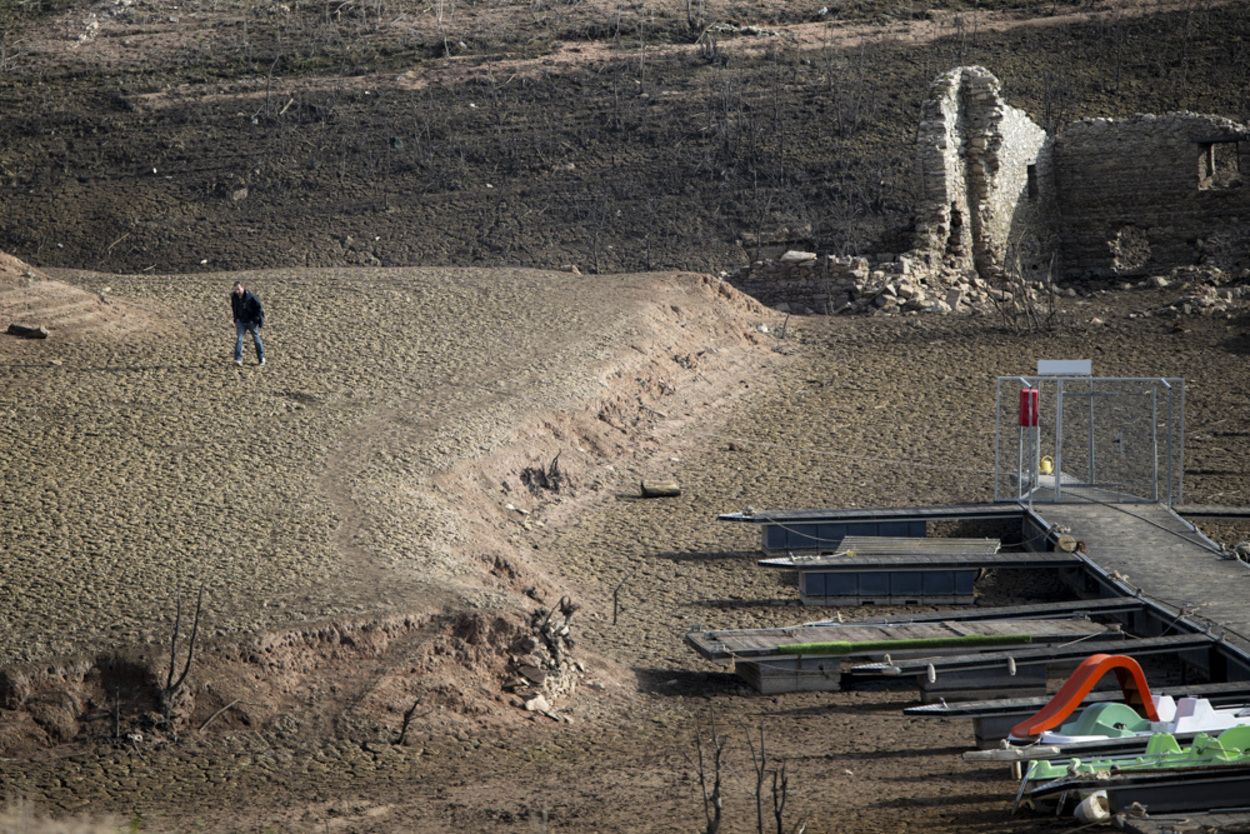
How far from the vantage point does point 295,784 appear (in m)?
8.66

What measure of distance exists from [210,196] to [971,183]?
1481cm

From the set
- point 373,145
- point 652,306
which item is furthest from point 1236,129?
point 373,145

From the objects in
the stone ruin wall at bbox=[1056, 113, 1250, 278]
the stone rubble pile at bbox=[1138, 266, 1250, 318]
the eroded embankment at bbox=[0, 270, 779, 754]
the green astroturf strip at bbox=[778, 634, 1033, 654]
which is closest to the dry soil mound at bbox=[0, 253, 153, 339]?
the eroded embankment at bbox=[0, 270, 779, 754]

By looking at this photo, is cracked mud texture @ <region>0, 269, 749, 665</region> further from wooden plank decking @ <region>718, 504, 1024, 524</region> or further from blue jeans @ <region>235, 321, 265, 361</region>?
wooden plank decking @ <region>718, 504, 1024, 524</region>

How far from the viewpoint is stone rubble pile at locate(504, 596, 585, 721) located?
9969mm

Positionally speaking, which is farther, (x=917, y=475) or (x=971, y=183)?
(x=971, y=183)

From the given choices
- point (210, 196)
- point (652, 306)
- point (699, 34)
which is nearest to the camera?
point (652, 306)

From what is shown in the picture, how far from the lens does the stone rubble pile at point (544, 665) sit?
32.7 feet

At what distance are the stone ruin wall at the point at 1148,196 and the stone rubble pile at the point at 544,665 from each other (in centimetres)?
1653

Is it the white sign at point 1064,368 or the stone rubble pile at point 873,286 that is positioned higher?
the stone rubble pile at point 873,286

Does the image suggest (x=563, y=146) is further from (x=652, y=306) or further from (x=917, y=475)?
(x=917, y=475)

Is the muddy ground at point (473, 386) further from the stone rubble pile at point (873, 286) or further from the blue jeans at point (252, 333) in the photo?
the stone rubble pile at point (873, 286)

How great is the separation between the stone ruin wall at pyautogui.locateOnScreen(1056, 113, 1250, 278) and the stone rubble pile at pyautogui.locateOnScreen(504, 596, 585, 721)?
16.5m

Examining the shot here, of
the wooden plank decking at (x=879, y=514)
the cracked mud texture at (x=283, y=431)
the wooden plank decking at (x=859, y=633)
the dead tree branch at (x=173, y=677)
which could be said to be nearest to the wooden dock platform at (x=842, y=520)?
the wooden plank decking at (x=879, y=514)
